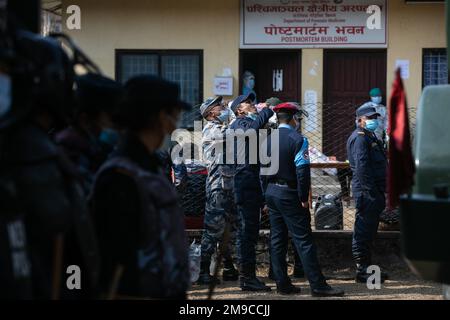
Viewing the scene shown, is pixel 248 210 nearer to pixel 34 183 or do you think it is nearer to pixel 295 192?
pixel 295 192

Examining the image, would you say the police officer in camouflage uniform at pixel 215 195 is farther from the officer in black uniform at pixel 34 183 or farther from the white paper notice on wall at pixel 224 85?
the white paper notice on wall at pixel 224 85

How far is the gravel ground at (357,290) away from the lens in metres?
8.58

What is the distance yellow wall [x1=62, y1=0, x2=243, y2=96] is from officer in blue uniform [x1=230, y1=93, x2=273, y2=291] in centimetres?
746

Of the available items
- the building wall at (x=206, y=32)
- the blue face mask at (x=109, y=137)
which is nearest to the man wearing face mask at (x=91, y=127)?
the blue face mask at (x=109, y=137)

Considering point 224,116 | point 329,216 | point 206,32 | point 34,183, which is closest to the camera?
point 34,183

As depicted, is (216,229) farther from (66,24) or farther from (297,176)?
(66,24)

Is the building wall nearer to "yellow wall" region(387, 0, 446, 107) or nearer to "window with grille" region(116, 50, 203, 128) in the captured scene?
"yellow wall" region(387, 0, 446, 107)

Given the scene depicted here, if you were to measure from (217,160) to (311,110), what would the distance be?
5.42 m

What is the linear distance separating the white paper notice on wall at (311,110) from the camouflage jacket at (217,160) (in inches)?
113

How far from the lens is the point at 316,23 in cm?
1616

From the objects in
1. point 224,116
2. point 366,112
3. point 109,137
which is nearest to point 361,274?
point 366,112

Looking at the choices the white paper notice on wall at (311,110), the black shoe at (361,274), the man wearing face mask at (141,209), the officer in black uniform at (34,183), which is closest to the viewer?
the officer in black uniform at (34,183)

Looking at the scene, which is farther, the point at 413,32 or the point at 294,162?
the point at 413,32

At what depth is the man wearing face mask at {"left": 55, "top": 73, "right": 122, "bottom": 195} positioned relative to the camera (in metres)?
4.22
